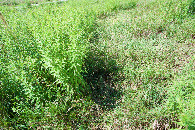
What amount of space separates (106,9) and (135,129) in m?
7.10

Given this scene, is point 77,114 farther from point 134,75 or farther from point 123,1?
point 123,1

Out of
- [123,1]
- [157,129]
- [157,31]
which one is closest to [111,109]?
[157,129]

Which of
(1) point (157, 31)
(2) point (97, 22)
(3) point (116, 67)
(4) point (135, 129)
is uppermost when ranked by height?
(2) point (97, 22)

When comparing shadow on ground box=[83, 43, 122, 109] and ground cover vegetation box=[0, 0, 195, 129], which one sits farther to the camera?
shadow on ground box=[83, 43, 122, 109]

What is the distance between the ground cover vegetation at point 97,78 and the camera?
2441 millimetres

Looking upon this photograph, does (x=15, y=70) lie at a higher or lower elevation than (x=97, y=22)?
lower

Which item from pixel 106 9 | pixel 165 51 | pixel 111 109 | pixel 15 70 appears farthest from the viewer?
pixel 106 9

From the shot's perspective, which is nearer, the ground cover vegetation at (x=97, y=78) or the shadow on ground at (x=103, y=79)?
the ground cover vegetation at (x=97, y=78)

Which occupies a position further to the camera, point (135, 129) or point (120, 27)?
point (120, 27)

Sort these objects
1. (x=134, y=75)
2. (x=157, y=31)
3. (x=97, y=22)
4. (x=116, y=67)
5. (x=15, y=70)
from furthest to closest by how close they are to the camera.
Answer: (x=97, y=22), (x=157, y=31), (x=116, y=67), (x=134, y=75), (x=15, y=70)

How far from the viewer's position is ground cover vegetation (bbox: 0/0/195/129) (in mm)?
2441

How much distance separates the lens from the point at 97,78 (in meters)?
3.60

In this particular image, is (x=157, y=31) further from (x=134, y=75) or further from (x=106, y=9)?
(x=106, y=9)

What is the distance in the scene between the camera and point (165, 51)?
161 inches
